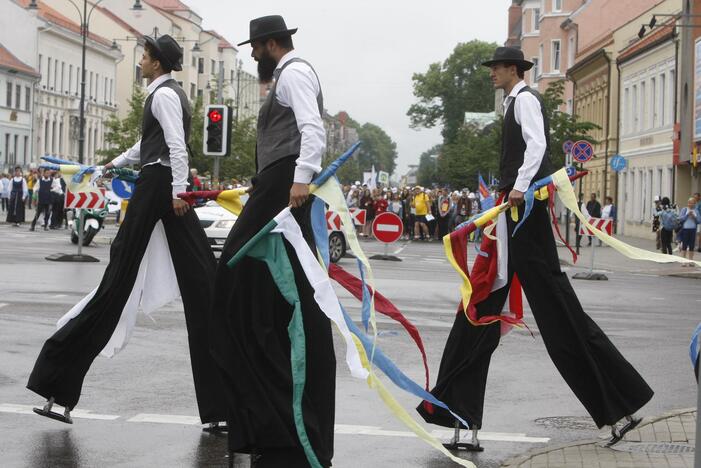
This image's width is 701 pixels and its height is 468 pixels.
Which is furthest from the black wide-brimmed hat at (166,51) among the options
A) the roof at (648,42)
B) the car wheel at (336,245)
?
the roof at (648,42)

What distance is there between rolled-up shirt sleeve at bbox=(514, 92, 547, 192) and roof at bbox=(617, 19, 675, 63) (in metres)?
42.6

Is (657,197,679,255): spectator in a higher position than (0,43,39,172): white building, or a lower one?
lower

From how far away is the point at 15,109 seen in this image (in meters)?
83.7

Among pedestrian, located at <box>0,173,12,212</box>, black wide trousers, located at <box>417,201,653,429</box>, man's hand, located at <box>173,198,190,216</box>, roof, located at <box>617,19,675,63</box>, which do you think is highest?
roof, located at <box>617,19,675,63</box>

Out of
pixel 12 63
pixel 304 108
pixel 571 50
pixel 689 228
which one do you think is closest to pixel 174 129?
pixel 304 108

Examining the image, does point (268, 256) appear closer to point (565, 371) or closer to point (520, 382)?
point (565, 371)

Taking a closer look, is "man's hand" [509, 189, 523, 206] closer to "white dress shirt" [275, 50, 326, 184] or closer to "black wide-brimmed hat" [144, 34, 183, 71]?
"white dress shirt" [275, 50, 326, 184]

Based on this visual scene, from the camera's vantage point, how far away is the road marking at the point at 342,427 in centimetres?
785

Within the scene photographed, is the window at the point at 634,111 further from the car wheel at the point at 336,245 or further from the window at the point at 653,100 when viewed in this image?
the car wheel at the point at 336,245

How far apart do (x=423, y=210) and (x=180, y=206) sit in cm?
4065

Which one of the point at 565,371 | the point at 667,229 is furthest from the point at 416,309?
the point at 667,229

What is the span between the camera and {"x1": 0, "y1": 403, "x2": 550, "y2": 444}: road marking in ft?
25.8

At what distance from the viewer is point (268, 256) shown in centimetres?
636

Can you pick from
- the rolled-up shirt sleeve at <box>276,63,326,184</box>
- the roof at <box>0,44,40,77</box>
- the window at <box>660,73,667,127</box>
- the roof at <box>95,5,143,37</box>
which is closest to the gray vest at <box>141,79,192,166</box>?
the rolled-up shirt sleeve at <box>276,63,326,184</box>
